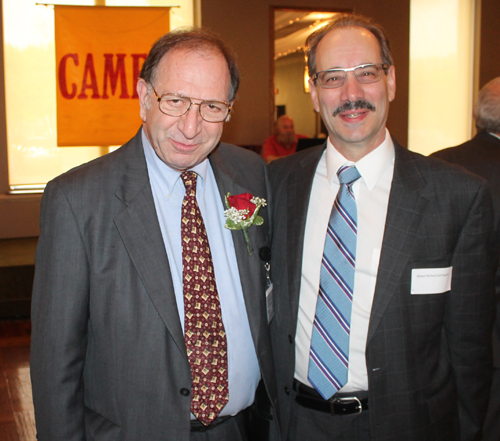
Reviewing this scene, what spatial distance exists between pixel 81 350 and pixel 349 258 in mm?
929

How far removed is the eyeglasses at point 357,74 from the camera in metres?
1.84

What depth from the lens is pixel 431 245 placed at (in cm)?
168

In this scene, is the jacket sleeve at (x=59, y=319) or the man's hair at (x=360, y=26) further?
the man's hair at (x=360, y=26)

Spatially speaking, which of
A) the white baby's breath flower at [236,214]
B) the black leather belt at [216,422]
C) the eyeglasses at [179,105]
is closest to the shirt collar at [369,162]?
the white baby's breath flower at [236,214]

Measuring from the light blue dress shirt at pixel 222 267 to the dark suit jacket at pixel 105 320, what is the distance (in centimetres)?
9

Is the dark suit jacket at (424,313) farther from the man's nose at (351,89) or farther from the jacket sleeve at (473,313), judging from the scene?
the man's nose at (351,89)

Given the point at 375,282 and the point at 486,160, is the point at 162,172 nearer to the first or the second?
the point at 375,282

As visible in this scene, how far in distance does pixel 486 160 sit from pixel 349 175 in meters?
1.36

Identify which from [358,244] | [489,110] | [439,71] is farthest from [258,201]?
[439,71]

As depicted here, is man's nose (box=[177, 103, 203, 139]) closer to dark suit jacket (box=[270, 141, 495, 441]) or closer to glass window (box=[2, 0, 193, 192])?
dark suit jacket (box=[270, 141, 495, 441])

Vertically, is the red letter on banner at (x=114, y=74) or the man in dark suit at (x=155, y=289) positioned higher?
the red letter on banner at (x=114, y=74)

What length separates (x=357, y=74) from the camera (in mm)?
1840

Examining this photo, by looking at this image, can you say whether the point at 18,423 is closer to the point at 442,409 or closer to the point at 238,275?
the point at 238,275

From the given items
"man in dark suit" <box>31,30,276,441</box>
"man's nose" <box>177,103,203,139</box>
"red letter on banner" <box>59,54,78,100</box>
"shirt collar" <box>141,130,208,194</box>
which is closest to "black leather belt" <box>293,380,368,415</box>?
"man in dark suit" <box>31,30,276,441</box>
